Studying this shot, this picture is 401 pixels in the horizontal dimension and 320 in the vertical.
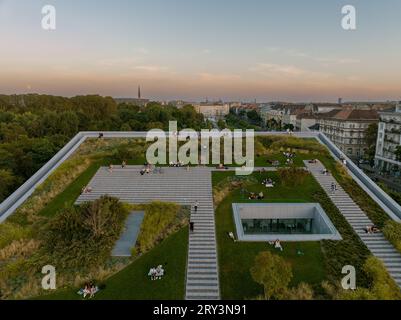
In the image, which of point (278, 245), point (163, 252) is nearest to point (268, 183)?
→ point (278, 245)

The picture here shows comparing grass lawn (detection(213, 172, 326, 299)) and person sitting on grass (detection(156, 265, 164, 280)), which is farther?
person sitting on grass (detection(156, 265, 164, 280))

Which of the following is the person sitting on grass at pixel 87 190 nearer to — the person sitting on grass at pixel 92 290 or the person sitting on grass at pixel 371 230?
the person sitting on grass at pixel 92 290

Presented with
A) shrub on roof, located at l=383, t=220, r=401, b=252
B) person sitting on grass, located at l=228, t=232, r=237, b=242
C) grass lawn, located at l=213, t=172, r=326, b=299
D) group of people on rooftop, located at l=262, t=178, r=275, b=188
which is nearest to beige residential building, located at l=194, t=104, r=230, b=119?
group of people on rooftop, located at l=262, t=178, r=275, b=188

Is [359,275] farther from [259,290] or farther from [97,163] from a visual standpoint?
[97,163]

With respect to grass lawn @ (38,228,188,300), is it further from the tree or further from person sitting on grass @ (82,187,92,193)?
person sitting on grass @ (82,187,92,193)

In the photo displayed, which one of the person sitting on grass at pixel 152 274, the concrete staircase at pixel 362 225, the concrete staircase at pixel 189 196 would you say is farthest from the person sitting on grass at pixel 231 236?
the concrete staircase at pixel 362 225
